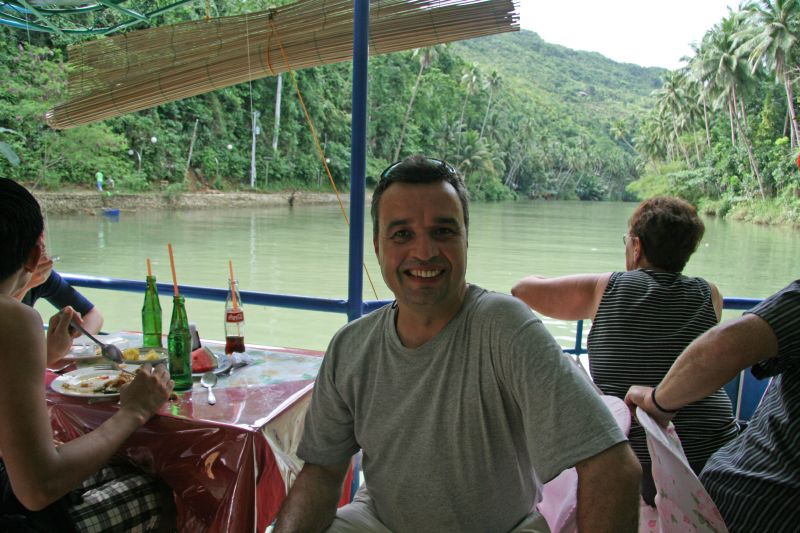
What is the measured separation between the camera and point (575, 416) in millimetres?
918

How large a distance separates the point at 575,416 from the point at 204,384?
0.96m

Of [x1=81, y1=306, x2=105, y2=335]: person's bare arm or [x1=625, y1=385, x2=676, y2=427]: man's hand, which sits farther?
[x1=81, y1=306, x2=105, y2=335]: person's bare arm

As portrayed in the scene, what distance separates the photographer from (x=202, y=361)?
63.5 inches

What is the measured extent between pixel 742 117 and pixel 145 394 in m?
47.9

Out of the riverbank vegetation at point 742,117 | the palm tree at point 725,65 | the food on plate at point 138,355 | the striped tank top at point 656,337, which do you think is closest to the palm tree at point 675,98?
the riverbank vegetation at point 742,117

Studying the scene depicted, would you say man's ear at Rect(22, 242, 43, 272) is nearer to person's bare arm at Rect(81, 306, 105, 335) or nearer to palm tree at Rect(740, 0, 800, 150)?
person's bare arm at Rect(81, 306, 105, 335)

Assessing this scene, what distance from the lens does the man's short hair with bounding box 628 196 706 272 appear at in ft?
5.39

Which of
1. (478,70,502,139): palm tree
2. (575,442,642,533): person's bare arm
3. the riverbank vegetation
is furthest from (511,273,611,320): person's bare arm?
(478,70,502,139): palm tree

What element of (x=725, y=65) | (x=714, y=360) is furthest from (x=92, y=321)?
(x=725, y=65)

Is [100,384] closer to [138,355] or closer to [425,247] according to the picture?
[138,355]

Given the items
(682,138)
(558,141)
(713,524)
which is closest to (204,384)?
(713,524)

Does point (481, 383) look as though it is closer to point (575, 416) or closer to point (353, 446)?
point (575, 416)

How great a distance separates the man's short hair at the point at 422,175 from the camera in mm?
1167

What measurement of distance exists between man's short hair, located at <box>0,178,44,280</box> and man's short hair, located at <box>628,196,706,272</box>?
4.90ft
